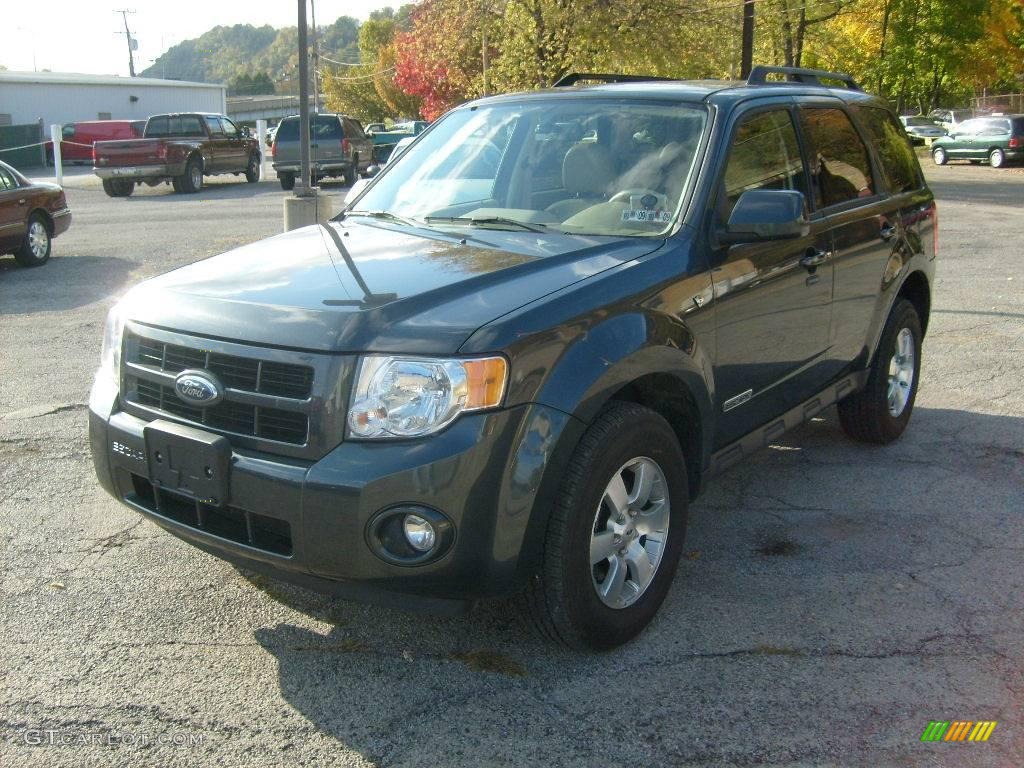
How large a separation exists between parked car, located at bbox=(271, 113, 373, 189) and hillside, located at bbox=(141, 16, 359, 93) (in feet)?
372

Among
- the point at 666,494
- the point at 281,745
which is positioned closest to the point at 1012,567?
the point at 666,494

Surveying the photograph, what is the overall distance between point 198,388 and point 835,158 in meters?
3.28

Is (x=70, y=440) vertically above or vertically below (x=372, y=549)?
below

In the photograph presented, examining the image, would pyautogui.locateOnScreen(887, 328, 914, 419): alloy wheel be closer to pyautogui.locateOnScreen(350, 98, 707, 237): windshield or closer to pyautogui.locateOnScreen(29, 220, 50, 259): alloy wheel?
pyautogui.locateOnScreen(350, 98, 707, 237): windshield

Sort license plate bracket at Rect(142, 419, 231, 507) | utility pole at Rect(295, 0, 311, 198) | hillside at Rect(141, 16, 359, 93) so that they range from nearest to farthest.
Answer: license plate bracket at Rect(142, 419, 231, 507) < utility pole at Rect(295, 0, 311, 198) < hillside at Rect(141, 16, 359, 93)

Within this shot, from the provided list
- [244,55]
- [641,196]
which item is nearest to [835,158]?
[641,196]

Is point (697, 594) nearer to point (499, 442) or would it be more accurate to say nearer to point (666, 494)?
point (666, 494)

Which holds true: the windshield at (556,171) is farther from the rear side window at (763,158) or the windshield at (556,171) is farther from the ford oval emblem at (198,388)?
the ford oval emblem at (198,388)

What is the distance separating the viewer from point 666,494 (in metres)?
3.80

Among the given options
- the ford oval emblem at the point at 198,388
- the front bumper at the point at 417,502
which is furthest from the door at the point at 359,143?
the front bumper at the point at 417,502

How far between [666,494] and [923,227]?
3064 mm

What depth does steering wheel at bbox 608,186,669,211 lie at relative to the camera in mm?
4195

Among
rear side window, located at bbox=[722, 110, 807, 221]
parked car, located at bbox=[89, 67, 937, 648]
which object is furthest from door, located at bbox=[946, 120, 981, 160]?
rear side window, located at bbox=[722, 110, 807, 221]

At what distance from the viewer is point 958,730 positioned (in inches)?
128
